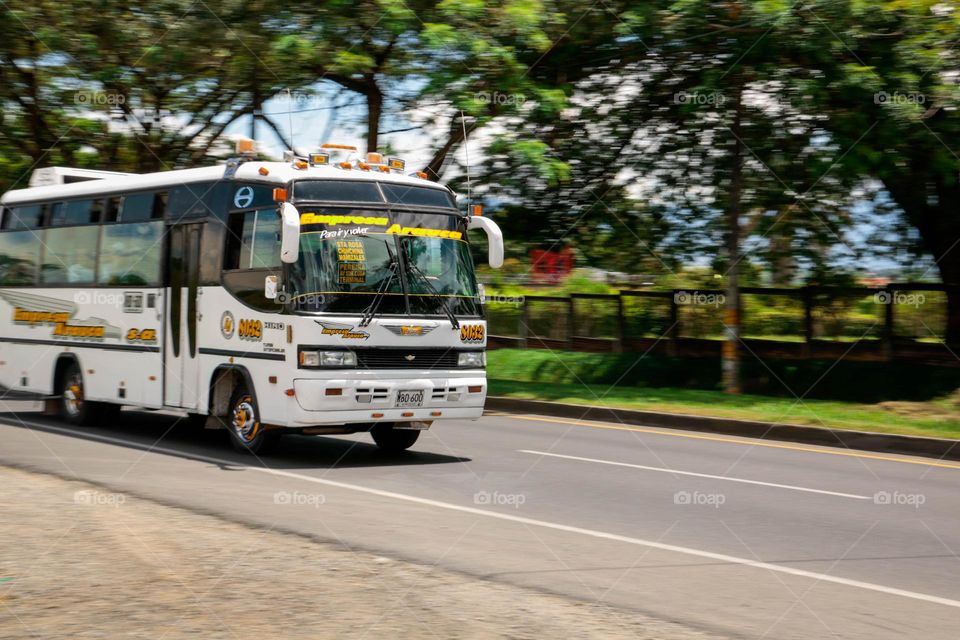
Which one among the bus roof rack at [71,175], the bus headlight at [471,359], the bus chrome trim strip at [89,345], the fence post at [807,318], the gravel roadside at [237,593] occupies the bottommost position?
the gravel roadside at [237,593]

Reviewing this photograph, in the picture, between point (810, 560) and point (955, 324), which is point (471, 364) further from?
point (955, 324)

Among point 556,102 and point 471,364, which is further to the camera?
point 556,102

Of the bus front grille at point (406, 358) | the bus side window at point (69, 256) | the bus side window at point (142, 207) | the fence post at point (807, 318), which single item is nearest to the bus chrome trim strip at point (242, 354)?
the bus front grille at point (406, 358)

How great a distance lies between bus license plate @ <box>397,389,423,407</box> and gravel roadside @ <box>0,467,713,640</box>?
13.3ft

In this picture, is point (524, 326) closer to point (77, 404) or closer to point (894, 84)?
point (894, 84)

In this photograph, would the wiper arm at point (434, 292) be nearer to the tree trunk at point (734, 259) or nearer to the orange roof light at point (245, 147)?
the orange roof light at point (245, 147)

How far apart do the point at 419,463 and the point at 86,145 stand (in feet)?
58.4

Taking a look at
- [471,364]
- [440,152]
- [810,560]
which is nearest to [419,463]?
[471,364]

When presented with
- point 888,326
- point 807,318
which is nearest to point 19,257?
point 807,318

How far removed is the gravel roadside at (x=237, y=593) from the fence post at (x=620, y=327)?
19.3 meters

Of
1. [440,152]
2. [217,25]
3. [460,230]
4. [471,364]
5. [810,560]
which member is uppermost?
[217,25]

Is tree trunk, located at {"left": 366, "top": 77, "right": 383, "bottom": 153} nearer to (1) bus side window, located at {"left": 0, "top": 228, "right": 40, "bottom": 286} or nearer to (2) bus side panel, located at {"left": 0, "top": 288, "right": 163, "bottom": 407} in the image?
(1) bus side window, located at {"left": 0, "top": 228, "right": 40, "bottom": 286}

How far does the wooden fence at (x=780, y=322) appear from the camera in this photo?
2081 centimetres

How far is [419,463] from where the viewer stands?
38.4 feet
